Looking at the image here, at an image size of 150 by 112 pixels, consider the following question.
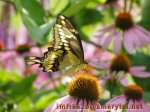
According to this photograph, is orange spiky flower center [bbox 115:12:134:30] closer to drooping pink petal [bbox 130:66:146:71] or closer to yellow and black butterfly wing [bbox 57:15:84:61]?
drooping pink petal [bbox 130:66:146:71]

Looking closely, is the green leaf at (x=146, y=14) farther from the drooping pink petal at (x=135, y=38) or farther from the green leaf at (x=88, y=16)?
the green leaf at (x=88, y=16)

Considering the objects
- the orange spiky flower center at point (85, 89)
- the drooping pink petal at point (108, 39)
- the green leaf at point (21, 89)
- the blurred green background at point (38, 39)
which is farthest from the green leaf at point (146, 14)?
the orange spiky flower center at point (85, 89)

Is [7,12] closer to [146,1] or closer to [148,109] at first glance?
[146,1]

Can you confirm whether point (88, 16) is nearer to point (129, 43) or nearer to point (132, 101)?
point (129, 43)

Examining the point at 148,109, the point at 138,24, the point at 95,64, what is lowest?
the point at 148,109

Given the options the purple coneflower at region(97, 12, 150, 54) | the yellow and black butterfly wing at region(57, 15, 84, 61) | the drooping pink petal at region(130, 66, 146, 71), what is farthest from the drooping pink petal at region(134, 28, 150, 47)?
the yellow and black butterfly wing at region(57, 15, 84, 61)

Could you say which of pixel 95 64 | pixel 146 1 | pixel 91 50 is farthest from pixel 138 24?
pixel 91 50
